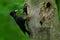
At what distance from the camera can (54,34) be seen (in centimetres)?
174

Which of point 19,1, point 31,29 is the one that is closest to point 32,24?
point 31,29

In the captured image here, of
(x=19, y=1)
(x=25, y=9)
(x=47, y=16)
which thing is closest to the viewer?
(x=47, y=16)

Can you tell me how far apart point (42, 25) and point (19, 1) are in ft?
4.38

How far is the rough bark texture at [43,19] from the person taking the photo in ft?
5.63

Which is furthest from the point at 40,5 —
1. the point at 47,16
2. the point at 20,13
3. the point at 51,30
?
the point at 20,13

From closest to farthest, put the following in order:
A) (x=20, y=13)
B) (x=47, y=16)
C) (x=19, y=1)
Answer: (x=47, y=16)
(x=20, y=13)
(x=19, y=1)

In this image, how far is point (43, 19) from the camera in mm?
1713

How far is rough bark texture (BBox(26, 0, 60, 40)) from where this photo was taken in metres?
1.71

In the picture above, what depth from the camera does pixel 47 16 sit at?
1714 mm

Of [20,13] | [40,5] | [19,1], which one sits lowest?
[19,1]

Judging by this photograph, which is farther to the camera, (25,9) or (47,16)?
(25,9)

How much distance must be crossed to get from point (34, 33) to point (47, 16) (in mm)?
187

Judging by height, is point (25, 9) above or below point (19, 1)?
above

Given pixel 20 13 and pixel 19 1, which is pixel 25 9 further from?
pixel 19 1
